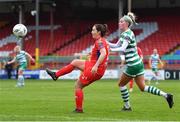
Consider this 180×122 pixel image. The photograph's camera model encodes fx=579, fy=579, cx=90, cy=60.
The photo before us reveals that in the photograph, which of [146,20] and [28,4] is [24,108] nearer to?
[146,20]

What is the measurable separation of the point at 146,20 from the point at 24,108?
127 feet

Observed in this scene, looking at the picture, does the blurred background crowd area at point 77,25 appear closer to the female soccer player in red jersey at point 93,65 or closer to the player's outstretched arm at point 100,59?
the female soccer player in red jersey at point 93,65

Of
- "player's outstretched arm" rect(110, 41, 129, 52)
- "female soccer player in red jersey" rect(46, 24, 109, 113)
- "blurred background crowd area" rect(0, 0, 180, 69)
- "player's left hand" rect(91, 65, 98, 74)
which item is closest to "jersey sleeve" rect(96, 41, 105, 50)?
"female soccer player in red jersey" rect(46, 24, 109, 113)

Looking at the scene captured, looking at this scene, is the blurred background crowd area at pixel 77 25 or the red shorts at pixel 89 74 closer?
the red shorts at pixel 89 74

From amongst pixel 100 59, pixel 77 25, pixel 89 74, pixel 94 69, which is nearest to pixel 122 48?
pixel 100 59

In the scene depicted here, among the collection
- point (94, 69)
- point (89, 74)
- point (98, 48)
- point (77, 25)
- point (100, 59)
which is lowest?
point (89, 74)

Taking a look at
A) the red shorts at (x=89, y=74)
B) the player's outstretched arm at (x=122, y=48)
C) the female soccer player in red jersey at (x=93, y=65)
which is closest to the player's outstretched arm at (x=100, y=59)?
the female soccer player in red jersey at (x=93, y=65)

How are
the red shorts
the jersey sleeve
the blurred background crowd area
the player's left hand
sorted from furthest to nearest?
1. the blurred background crowd area
2. the red shorts
3. the jersey sleeve
4. the player's left hand

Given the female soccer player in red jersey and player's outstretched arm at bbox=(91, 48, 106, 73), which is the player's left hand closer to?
player's outstretched arm at bbox=(91, 48, 106, 73)

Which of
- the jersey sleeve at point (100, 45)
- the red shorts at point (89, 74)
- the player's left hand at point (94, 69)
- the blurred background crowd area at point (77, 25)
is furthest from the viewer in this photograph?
the blurred background crowd area at point (77, 25)

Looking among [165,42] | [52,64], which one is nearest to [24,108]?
[52,64]

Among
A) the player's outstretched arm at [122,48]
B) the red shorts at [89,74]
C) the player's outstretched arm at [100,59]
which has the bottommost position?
the red shorts at [89,74]

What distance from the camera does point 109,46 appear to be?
47.3ft

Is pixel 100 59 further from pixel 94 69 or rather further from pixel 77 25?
pixel 77 25
